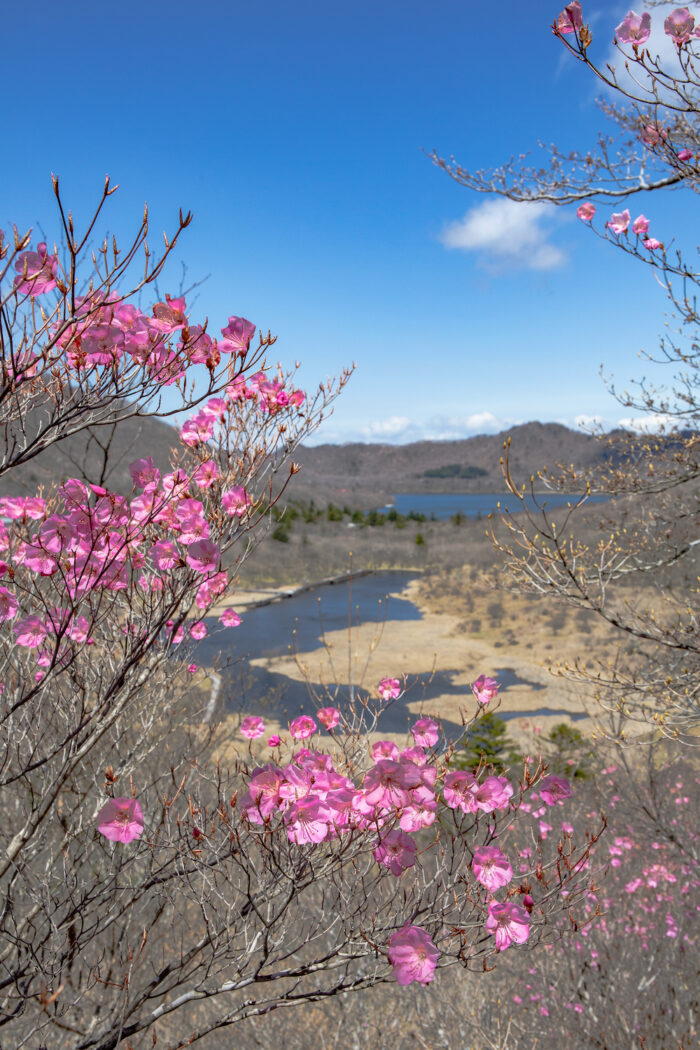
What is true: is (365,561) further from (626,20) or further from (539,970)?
(626,20)

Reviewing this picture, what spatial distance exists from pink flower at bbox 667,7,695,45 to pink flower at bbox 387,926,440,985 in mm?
4081

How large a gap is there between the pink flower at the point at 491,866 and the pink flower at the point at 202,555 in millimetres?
1453

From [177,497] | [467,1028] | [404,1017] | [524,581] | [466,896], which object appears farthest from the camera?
[404,1017]

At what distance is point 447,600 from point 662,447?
3039 cm

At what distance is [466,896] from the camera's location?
233 centimetres

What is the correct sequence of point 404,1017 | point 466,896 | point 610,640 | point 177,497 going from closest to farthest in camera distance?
point 466,896 < point 177,497 < point 404,1017 < point 610,640

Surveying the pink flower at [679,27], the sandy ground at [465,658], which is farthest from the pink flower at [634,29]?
the sandy ground at [465,658]

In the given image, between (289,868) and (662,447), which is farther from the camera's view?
(662,447)

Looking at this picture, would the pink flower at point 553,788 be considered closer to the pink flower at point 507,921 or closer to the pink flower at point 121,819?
the pink flower at point 507,921

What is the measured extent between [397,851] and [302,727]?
1.11m

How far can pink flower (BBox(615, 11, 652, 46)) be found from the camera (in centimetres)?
289

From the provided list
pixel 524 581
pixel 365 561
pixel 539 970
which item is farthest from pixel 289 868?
pixel 365 561

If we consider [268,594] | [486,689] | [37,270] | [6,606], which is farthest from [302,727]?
[268,594]

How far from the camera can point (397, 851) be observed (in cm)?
210
